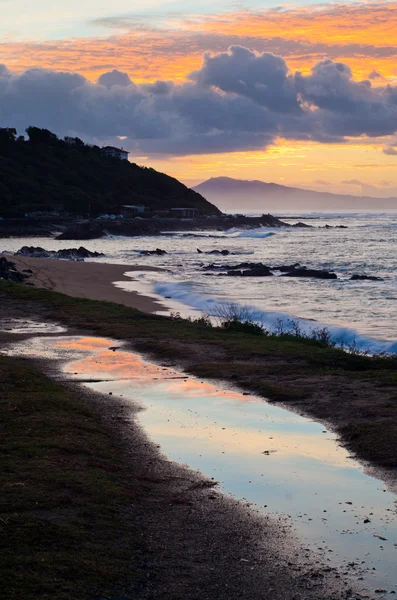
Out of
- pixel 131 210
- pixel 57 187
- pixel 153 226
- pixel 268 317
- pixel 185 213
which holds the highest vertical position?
pixel 57 187

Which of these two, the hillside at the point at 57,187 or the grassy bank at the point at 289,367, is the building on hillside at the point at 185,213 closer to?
the hillside at the point at 57,187

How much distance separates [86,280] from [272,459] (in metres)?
30.4

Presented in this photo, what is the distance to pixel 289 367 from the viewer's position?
13.7 m

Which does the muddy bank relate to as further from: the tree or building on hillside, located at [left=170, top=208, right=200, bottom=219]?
the tree

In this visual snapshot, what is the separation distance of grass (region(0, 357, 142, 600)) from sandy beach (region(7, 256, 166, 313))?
54.6 feet

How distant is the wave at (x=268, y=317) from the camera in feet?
64.8

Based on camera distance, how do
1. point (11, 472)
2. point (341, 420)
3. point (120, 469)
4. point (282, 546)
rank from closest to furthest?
point (282, 546)
point (11, 472)
point (120, 469)
point (341, 420)

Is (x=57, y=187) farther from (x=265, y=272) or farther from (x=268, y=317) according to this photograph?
(x=268, y=317)

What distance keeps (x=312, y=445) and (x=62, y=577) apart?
469 centimetres

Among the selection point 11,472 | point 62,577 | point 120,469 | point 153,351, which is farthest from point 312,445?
point 153,351

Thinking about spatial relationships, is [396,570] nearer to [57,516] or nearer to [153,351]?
[57,516]

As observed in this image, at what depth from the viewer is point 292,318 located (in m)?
24.8

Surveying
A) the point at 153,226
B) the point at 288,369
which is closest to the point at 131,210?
the point at 153,226

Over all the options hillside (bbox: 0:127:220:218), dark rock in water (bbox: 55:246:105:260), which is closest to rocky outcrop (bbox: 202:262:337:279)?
dark rock in water (bbox: 55:246:105:260)
